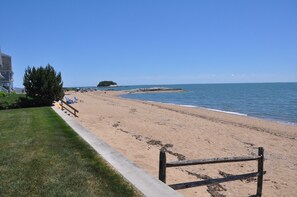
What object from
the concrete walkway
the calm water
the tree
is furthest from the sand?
the tree

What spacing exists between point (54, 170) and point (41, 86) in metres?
24.0

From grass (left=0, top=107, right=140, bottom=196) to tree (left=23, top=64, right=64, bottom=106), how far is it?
1921 centimetres

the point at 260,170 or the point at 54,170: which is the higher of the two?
the point at 54,170

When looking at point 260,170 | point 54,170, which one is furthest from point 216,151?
point 54,170

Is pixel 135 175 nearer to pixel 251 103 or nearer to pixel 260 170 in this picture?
pixel 260 170

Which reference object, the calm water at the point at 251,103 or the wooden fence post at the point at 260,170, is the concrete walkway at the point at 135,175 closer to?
the wooden fence post at the point at 260,170

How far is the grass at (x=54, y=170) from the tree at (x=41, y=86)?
756 inches

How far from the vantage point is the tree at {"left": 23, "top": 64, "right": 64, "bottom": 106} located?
1167 inches

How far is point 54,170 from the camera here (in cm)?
706

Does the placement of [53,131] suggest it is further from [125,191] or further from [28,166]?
[125,191]

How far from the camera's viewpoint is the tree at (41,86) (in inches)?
1167

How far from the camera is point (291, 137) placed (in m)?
17.6

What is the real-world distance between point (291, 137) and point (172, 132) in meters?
6.53

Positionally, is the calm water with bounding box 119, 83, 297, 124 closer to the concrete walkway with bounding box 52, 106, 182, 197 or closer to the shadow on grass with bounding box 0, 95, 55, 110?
the shadow on grass with bounding box 0, 95, 55, 110
